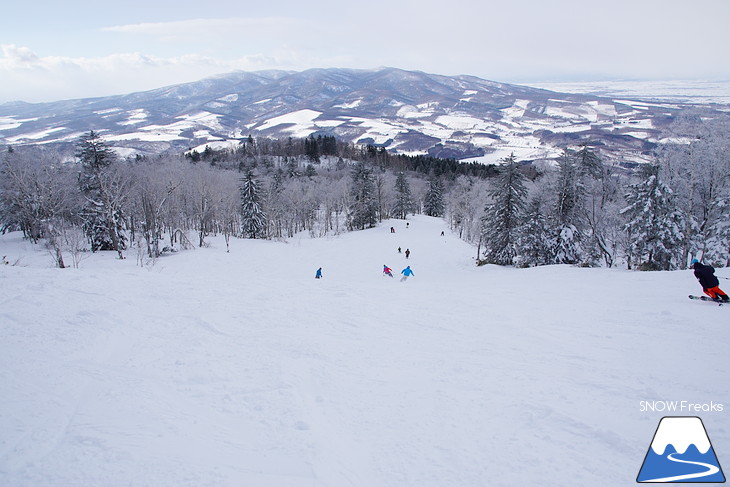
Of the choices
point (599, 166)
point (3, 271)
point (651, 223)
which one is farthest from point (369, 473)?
point (599, 166)

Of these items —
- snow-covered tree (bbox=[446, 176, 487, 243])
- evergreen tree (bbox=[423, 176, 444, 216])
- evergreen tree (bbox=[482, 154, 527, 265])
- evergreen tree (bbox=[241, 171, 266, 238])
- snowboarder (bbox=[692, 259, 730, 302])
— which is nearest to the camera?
snowboarder (bbox=[692, 259, 730, 302])

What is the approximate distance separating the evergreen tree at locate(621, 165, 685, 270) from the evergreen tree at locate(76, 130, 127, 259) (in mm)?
38818

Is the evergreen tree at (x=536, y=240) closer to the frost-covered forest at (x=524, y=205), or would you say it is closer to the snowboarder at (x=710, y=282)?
the frost-covered forest at (x=524, y=205)

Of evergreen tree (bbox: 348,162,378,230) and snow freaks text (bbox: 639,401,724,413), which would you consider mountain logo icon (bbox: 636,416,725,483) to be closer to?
snow freaks text (bbox: 639,401,724,413)

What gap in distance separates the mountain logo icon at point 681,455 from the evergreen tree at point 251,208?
51490mm

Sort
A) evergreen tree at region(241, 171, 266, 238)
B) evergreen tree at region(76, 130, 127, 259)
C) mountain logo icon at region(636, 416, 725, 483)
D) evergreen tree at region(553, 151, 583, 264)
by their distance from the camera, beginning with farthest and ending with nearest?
evergreen tree at region(241, 171, 266, 238) < evergreen tree at region(76, 130, 127, 259) < evergreen tree at region(553, 151, 583, 264) < mountain logo icon at region(636, 416, 725, 483)

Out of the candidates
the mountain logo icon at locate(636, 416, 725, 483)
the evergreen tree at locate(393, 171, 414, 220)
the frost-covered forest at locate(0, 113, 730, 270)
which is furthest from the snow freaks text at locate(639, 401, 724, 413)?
the evergreen tree at locate(393, 171, 414, 220)

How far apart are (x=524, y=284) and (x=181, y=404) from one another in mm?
14865

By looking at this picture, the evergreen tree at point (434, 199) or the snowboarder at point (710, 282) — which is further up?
the snowboarder at point (710, 282)

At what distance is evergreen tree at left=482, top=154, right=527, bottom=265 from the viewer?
30.6m

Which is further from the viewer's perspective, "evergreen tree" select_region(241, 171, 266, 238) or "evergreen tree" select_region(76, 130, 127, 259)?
"evergreen tree" select_region(241, 171, 266, 238)

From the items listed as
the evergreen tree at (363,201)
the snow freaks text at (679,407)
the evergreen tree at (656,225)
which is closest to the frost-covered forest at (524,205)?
the evergreen tree at (656,225)

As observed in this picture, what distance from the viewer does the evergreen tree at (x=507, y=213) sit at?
100 feet

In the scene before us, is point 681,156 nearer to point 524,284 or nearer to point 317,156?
point 524,284
